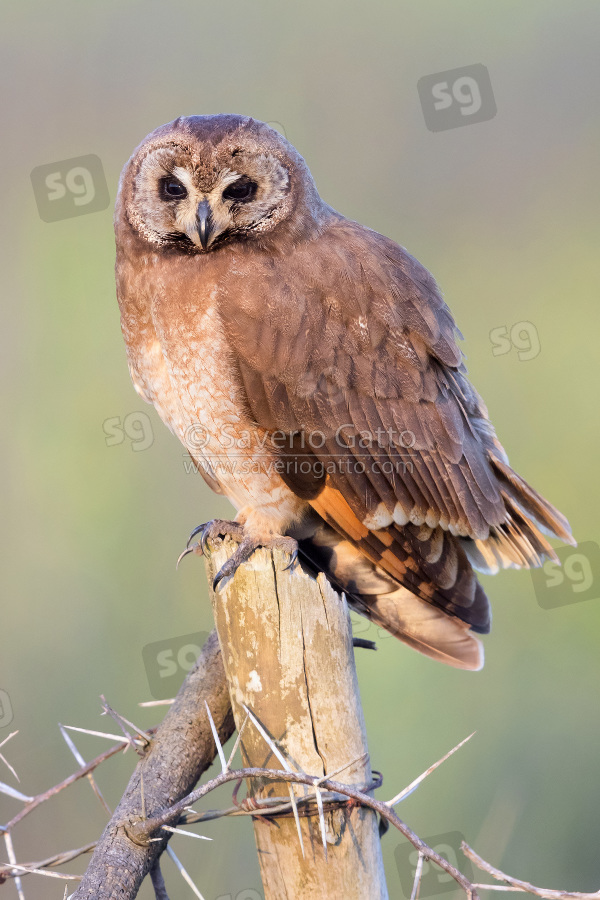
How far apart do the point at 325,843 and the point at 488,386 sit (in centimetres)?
409

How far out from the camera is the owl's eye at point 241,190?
Answer: 3.08 m

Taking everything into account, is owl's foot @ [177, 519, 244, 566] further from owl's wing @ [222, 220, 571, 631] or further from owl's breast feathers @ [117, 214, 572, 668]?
owl's wing @ [222, 220, 571, 631]

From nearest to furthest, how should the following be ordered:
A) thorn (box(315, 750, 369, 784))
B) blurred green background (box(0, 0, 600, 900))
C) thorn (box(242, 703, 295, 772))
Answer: thorn (box(315, 750, 369, 784)) < thorn (box(242, 703, 295, 772)) < blurred green background (box(0, 0, 600, 900))

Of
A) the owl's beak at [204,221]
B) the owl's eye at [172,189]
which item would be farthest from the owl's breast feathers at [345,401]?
the owl's eye at [172,189]

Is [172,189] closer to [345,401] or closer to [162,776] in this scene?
[345,401]

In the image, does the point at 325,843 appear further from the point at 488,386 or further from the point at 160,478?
the point at 488,386

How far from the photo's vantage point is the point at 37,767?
4.58 meters

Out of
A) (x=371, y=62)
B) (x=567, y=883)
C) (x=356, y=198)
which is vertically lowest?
(x=567, y=883)

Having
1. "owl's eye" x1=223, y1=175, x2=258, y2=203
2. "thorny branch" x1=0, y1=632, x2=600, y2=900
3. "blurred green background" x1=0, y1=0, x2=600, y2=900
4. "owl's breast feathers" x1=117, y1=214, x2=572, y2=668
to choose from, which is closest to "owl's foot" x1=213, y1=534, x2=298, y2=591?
"owl's breast feathers" x1=117, y1=214, x2=572, y2=668

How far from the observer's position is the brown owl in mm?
3043

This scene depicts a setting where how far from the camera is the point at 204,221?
302cm

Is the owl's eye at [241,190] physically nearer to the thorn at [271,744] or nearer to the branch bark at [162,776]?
the branch bark at [162,776]

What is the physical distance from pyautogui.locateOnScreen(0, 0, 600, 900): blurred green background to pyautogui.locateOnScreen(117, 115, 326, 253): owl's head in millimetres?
2158

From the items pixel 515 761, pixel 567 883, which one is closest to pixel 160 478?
pixel 515 761
